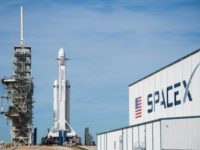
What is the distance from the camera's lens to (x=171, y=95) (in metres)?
44.7

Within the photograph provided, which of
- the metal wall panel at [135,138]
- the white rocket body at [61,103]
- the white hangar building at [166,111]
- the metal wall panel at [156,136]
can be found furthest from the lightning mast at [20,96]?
the metal wall panel at [156,136]

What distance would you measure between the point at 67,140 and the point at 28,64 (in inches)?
814

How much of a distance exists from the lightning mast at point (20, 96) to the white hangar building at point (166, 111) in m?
65.5

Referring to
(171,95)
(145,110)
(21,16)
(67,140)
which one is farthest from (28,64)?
(171,95)

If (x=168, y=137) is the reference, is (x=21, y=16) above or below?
above

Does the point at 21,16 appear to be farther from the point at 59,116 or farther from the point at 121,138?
the point at 121,138

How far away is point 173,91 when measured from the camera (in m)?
44.4

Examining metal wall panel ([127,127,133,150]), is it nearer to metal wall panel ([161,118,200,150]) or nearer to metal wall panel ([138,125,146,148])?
metal wall panel ([138,125,146,148])

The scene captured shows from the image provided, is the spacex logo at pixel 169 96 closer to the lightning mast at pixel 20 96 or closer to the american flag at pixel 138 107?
the american flag at pixel 138 107

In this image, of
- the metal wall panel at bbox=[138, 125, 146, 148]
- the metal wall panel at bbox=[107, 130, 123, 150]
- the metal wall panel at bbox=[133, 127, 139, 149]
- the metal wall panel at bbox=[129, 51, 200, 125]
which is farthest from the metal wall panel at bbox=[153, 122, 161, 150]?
the metal wall panel at bbox=[107, 130, 123, 150]

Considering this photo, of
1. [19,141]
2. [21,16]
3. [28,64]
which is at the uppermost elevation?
[21,16]

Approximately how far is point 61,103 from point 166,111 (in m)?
76.0

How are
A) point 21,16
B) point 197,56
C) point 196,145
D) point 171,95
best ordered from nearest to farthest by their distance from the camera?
1. point 196,145
2. point 197,56
3. point 171,95
4. point 21,16

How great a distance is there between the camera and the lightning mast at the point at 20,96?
122125 millimetres
